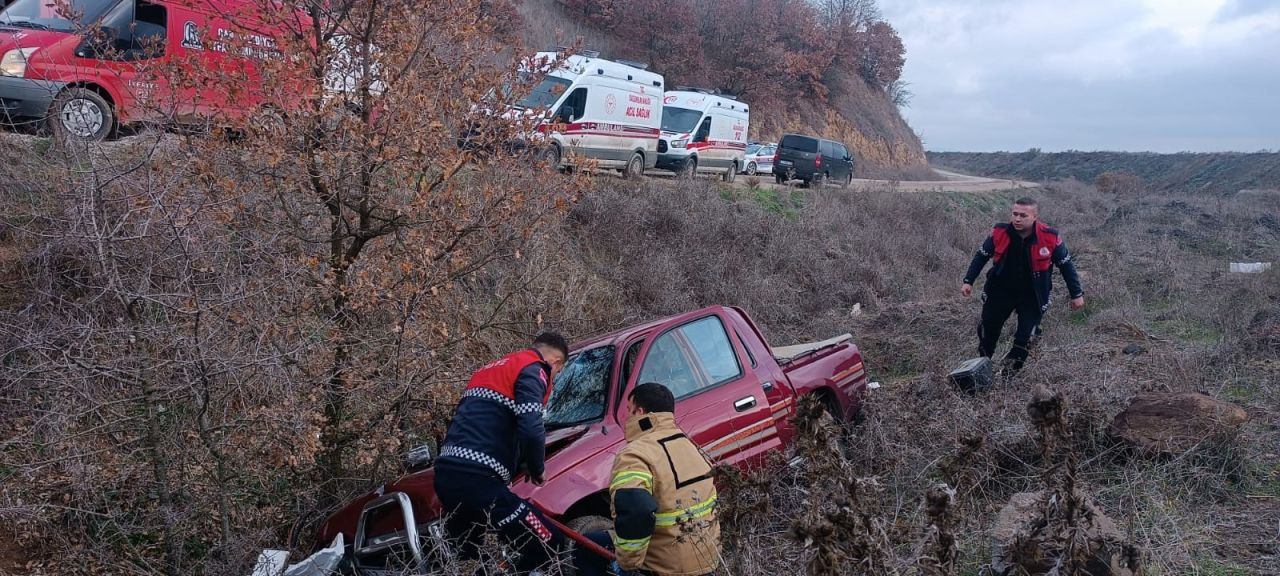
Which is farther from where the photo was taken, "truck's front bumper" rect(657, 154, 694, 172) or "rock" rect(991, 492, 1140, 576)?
"truck's front bumper" rect(657, 154, 694, 172)

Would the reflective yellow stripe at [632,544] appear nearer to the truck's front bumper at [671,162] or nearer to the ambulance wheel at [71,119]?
the ambulance wheel at [71,119]

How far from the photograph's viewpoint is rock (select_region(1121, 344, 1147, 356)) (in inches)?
319

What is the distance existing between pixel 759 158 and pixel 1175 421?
25.4 metres

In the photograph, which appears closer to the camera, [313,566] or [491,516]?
[491,516]

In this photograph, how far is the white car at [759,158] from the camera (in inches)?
1166

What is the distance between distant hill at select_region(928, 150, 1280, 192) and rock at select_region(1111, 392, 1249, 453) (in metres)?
47.7

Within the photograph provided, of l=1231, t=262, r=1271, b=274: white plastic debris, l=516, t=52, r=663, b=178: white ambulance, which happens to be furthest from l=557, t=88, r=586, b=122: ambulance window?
l=1231, t=262, r=1271, b=274: white plastic debris

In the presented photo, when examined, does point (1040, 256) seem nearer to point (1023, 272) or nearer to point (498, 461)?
point (1023, 272)

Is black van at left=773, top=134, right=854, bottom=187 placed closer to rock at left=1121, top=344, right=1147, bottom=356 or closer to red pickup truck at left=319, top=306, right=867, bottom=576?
rock at left=1121, top=344, right=1147, bottom=356

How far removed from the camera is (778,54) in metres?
38.2

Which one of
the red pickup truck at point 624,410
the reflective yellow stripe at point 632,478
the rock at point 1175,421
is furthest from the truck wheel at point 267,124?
the rock at point 1175,421

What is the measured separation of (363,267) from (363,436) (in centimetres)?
112

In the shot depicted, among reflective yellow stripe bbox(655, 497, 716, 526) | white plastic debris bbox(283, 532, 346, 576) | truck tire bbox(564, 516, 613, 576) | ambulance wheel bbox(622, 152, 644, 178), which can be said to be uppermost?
ambulance wheel bbox(622, 152, 644, 178)

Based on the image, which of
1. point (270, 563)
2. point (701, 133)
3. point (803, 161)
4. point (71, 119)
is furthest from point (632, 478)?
point (803, 161)
